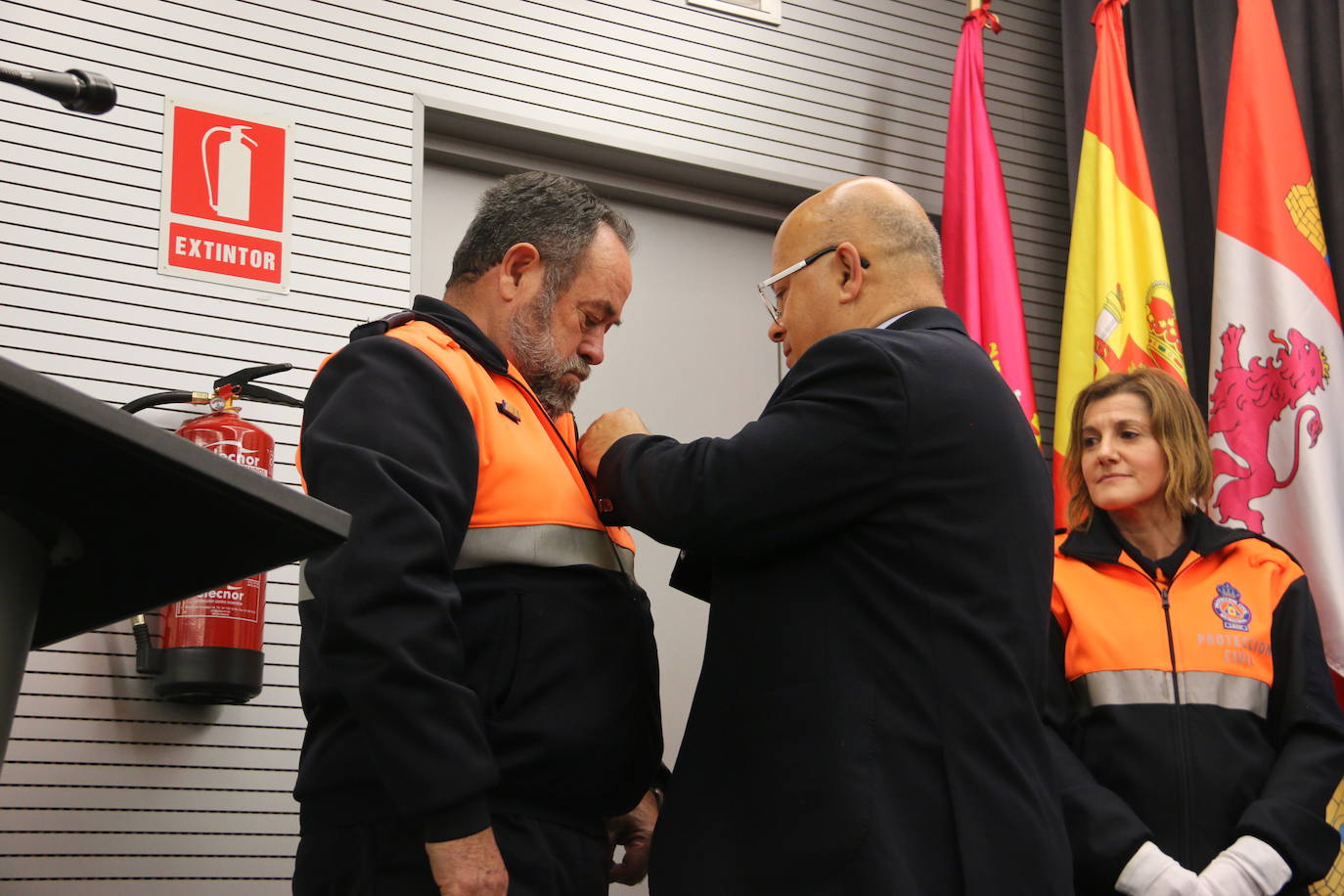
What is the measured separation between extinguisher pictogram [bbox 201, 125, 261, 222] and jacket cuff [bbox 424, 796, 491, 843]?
2.08m

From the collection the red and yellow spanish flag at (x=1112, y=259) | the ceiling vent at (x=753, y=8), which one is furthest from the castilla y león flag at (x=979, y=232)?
the ceiling vent at (x=753, y=8)

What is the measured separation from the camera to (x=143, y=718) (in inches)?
120

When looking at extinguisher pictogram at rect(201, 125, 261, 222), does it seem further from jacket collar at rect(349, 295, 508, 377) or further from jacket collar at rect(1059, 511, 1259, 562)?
jacket collar at rect(1059, 511, 1259, 562)

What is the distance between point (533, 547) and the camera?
198 cm

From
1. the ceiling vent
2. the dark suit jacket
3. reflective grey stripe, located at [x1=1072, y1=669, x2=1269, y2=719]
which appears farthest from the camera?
the ceiling vent

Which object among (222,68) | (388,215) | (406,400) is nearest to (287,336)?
(388,215)

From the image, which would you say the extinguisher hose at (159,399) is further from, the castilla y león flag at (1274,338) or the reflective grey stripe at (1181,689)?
the castilla y león flag at (1274,338)

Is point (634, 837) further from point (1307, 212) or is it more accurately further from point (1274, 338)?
point (1307, 212)

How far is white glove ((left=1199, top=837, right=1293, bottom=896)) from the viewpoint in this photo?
2637mm

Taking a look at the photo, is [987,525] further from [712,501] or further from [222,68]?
[222,68]

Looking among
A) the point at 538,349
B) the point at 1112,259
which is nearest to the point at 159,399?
the point at 538,349

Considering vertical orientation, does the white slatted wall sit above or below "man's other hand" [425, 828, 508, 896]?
above

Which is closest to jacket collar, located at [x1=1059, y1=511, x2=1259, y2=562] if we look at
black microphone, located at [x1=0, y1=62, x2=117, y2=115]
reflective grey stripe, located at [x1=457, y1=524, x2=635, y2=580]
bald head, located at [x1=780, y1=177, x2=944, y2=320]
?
bald head, located at [x1=780, y1=177, x2=944, y2=320]

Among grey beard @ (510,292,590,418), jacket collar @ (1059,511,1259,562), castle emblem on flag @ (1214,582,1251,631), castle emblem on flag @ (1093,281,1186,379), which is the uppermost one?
castle emblem on flag @ (1093,281,1186,379)
